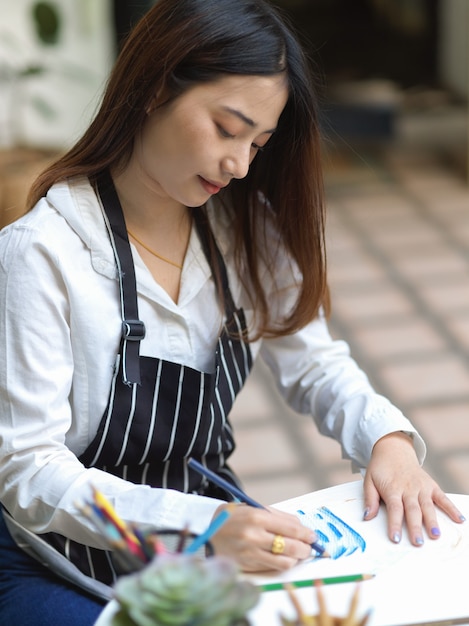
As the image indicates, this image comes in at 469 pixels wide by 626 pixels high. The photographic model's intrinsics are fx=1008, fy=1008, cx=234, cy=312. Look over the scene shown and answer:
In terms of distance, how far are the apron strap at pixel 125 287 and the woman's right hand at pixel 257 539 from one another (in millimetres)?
302

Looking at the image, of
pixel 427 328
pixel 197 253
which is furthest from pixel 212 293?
pixel 427 328

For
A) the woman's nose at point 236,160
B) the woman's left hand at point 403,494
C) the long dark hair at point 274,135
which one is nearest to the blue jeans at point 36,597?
the woman's left hand at point 403,494

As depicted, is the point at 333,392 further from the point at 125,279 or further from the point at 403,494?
the point at 125,279

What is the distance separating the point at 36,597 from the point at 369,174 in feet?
13.2

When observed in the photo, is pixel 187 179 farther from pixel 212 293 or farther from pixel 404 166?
pixel 404 166

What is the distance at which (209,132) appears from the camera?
4.26ft

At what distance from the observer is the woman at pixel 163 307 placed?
4.18 ft

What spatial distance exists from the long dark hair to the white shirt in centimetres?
8

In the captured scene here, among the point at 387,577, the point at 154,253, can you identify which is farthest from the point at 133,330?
the point at 387,577

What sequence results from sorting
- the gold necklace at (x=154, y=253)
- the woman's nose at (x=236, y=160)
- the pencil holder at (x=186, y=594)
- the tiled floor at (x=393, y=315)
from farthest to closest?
the tiled floor at (x=393, y=315), the gold necklace at (x=154, y=253), the woman's nose at (x=236, y=160), the pencil holder at (x=186, y=594)

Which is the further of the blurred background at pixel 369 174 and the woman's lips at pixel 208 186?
the blurred background at pixel 369 174

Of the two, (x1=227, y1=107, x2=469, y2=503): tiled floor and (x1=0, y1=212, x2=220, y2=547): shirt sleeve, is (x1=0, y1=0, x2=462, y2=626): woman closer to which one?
(x1=0, y1=212, x2=220, y2=547): shirt sleeve

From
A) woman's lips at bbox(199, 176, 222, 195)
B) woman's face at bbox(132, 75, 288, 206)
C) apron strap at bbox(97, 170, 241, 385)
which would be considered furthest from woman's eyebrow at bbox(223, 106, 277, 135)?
apron strap at bbox(97, 170, 241, 385)

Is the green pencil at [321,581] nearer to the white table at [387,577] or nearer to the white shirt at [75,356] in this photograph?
the white table at [387,577]
